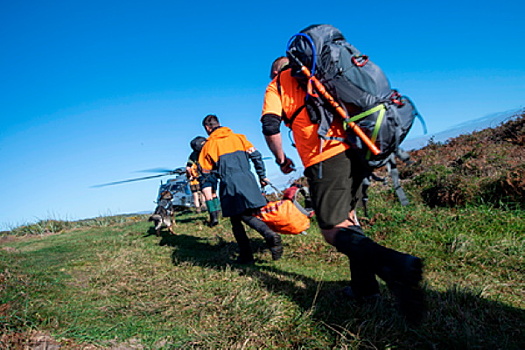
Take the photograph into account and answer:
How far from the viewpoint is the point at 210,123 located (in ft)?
19.1

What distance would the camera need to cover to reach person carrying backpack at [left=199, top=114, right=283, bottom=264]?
4902 mm

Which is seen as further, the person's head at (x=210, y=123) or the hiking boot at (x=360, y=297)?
the person's head at (x=210, y=123)

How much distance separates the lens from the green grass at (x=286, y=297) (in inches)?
91.4

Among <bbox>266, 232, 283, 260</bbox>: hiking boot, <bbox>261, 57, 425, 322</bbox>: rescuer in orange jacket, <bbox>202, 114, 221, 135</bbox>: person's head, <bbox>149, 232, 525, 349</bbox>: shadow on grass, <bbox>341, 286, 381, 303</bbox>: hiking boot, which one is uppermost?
<bbox>202, 114, 221, 135</bbox>: person's head

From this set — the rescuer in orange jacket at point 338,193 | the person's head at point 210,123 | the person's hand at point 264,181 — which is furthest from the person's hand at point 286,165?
the person's head at point 210,123

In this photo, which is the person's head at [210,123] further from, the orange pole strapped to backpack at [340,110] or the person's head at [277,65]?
the orange pole strapped to backpack at [340,110]

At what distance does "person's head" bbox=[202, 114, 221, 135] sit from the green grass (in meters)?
2.11

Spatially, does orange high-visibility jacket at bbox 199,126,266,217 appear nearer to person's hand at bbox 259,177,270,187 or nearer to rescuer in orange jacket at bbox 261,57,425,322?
person's hand at bbox 259,177,270,187

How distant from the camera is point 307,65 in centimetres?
256

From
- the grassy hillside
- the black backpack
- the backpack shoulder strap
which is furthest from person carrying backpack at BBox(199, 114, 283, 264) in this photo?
the black backpack

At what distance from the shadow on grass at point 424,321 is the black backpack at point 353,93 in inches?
44.3

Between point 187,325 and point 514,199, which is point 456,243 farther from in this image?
point 187,325

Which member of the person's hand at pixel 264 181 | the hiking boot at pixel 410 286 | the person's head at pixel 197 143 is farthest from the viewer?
the person's head at pixel 197 143

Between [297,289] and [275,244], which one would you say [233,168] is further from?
[297,289]
